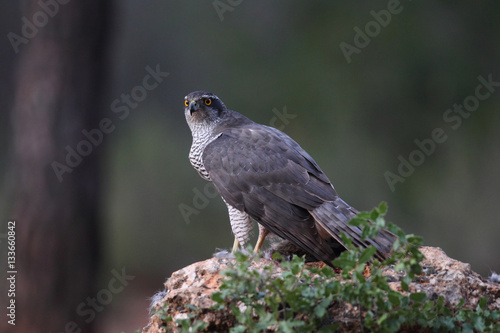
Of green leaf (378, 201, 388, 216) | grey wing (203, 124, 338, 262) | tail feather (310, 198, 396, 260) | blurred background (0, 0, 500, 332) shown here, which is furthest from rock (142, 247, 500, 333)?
blurred background (0, 0, 500, 332)

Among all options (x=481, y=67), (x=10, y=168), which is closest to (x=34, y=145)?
(x=10, y=168)

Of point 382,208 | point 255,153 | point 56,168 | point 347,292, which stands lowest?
point 347,292

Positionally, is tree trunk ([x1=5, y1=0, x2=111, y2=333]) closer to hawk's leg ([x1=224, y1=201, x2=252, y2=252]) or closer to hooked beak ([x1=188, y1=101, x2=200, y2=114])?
hooked beak ([x1=188, y1=101, x2=200, y2=114])

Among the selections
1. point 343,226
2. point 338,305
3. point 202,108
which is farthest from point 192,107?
point 338,305

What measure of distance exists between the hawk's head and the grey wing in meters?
0.33

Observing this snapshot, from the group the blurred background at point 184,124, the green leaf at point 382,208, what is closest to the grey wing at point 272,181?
the green leaf at point 382,208

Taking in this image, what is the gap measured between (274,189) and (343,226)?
0.54m

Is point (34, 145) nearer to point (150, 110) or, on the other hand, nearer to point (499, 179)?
point (150, 110)

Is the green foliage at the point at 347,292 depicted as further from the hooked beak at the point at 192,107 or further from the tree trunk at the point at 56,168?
the tree trunk at the point at 56,168

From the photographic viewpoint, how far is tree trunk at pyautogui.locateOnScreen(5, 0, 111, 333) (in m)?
5.17

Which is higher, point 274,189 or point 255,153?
point 255,153

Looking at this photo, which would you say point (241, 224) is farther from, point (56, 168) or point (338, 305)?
point (56, 168)

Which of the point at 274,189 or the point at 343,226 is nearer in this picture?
the point at 343,226

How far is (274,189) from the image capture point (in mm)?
3639
